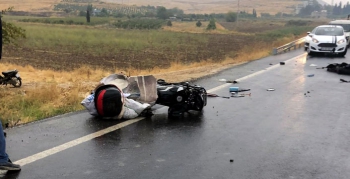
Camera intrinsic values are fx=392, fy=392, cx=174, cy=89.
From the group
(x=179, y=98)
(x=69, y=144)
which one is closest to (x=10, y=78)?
(x=179, y=98)

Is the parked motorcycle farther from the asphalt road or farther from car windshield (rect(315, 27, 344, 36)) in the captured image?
car windshield (rect(315, 27, 344, 36))

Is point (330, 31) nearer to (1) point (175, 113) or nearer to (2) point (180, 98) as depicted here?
(2) point (180, 98)

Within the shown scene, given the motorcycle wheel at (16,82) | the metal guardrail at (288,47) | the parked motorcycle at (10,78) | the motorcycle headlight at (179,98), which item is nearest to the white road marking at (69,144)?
the motorcycle headlight at (179,98)

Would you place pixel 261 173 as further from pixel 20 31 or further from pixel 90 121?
pixel 20 31

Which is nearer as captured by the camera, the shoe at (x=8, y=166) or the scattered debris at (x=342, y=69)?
the shoe at (x=8, y=166)

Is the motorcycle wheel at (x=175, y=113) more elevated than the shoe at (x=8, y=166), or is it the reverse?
the shoe at (x=8, y=166)

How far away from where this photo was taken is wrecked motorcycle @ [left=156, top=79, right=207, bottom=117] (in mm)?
7160

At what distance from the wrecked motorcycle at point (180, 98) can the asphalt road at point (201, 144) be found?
203 mm

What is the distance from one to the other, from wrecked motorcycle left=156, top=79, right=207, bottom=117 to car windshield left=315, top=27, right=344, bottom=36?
1493 centimetres

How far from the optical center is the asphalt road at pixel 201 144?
4641 millimetres

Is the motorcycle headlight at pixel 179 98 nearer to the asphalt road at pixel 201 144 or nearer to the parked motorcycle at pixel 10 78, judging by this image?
the asphalt road at pixel 201 144

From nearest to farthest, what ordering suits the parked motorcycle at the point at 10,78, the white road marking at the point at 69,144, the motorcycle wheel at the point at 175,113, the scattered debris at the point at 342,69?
the white road marking at the point at 69,144 < the motorcycle wheel at the point at 175,113 < the parked motorcycle at the point at 10,78 < the scattered debris at the point at 342,69

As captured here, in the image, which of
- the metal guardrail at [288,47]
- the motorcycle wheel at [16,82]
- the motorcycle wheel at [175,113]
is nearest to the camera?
the motorcycle wheel at [175,113]

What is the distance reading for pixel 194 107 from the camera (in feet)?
24.4
